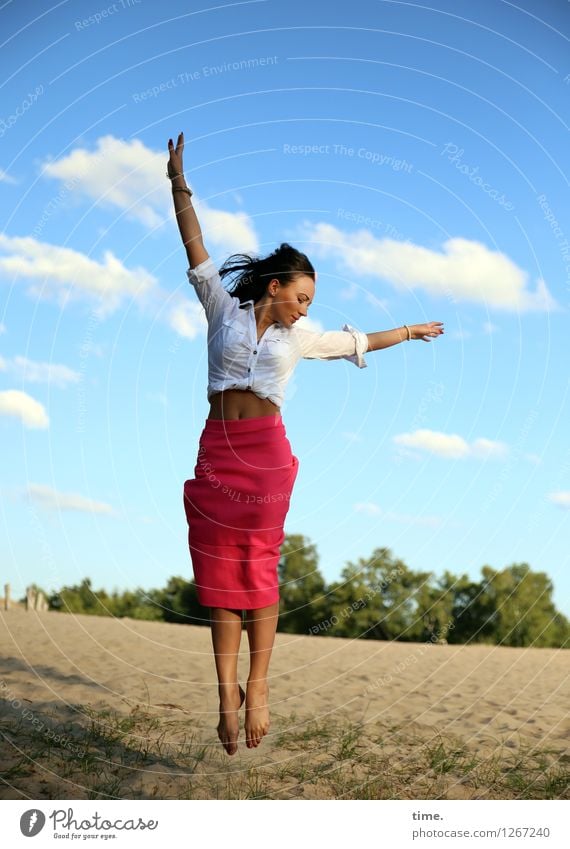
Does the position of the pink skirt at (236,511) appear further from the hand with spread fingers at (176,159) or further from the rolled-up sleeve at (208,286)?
the hand with spread fingers at (176,159)

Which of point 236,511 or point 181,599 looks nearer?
point 236,511

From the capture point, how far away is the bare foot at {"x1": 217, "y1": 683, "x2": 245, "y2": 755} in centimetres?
605

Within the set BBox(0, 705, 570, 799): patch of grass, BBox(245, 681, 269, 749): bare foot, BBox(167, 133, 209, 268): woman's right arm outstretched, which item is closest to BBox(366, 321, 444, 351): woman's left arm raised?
BBox(167, 133, 209, 268): woman's right arm outstretched

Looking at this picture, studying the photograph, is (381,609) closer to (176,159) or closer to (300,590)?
(300,590)

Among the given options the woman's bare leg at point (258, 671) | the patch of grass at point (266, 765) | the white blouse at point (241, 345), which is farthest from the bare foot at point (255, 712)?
the white blouse at point (241, 345)

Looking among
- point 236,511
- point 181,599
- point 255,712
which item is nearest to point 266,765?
point 255,712

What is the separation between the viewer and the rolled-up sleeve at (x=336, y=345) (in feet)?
21.1

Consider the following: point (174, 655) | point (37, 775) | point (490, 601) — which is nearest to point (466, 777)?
point (37, 775)

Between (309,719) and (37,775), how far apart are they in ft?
11.2

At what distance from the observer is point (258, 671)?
20.4 ft

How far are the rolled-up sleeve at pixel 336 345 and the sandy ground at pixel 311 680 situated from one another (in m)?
4.09

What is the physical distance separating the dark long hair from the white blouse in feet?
0.65

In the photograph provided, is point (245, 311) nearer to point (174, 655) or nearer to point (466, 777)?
point (466, 777)

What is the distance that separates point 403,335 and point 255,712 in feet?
9.03
